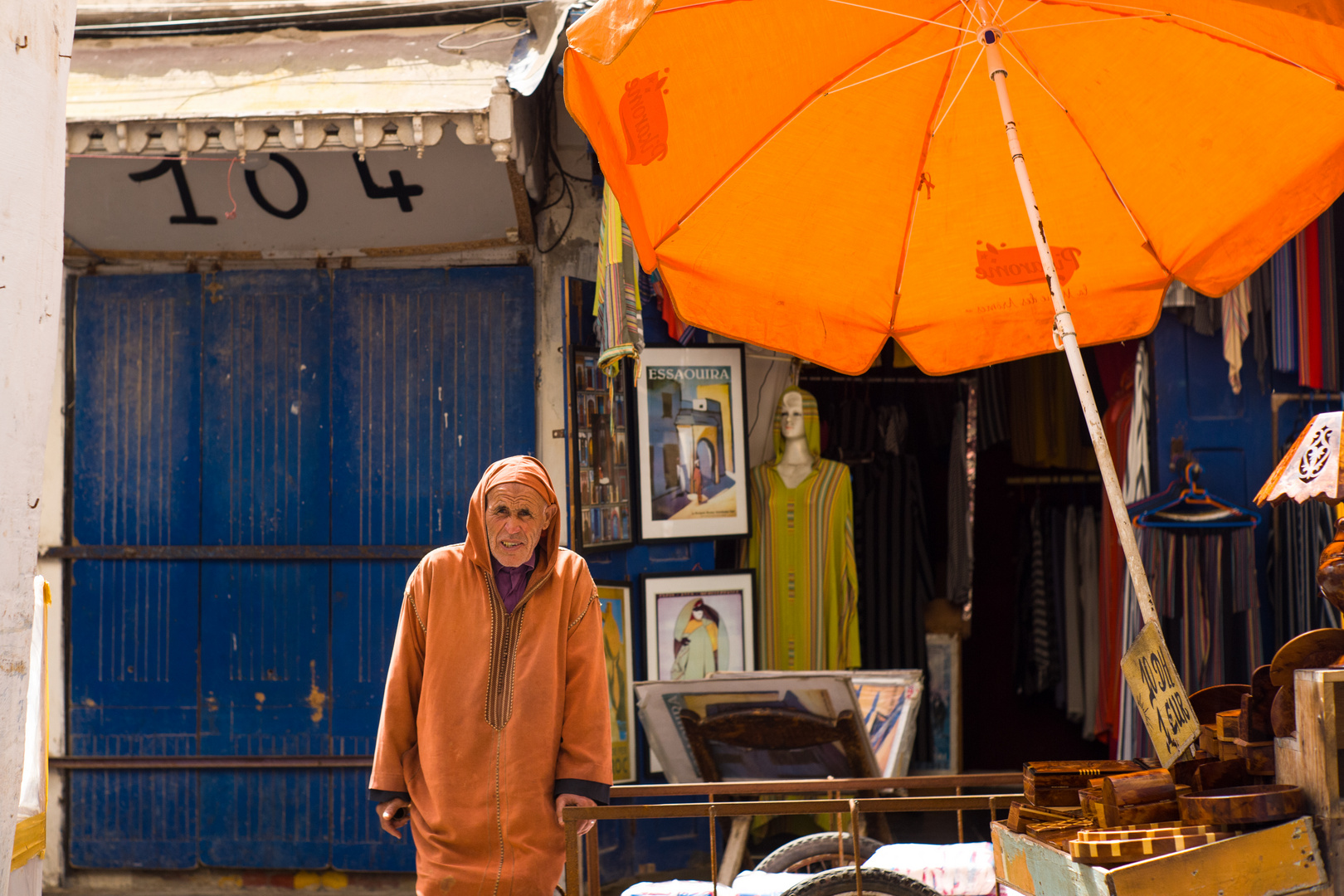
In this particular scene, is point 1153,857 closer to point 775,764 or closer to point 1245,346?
point 775,764

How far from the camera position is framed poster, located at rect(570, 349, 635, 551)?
15.3 ft

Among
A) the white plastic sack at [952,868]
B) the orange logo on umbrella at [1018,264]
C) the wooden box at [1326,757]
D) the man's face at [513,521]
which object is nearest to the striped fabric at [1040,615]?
the white plastic sack at [952,868]

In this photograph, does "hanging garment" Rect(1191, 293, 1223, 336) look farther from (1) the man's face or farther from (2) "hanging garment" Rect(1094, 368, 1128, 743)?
(1) the man's face

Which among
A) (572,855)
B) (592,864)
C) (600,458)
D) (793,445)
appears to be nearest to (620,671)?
(600,458)

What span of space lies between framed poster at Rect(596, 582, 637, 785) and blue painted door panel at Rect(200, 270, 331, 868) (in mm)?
1430

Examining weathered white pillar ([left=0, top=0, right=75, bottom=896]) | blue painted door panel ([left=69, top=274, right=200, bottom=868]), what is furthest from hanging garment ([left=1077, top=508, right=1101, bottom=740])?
weathered white pillar ([left=0, top=0, right=75, bottom=896])

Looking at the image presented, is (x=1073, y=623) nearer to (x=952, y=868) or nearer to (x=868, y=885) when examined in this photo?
(x=952, y=868)

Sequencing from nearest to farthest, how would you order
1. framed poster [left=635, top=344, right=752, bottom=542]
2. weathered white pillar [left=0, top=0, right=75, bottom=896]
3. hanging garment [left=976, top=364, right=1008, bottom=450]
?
weathered white pillar [left=0, top=0, right=75, bottom=896] < framed poster [left=635, top=344, right=752, bottom=542] < hanging garment [left=976, top=364, right=1008, bottom=450]

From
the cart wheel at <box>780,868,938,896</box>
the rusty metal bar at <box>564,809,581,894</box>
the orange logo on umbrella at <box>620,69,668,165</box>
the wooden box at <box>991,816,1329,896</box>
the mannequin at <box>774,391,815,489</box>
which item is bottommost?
the cart wheel at <box>780,868,938,896</box>

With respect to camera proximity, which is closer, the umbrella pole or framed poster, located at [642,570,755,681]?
the umbrella pole

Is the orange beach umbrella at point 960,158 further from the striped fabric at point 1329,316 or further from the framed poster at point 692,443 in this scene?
the striped fabric at point 1329,316

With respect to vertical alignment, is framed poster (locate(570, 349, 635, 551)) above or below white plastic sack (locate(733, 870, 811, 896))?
above

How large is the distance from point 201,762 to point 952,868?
12.0 feet

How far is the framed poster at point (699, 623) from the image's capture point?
4891mm
